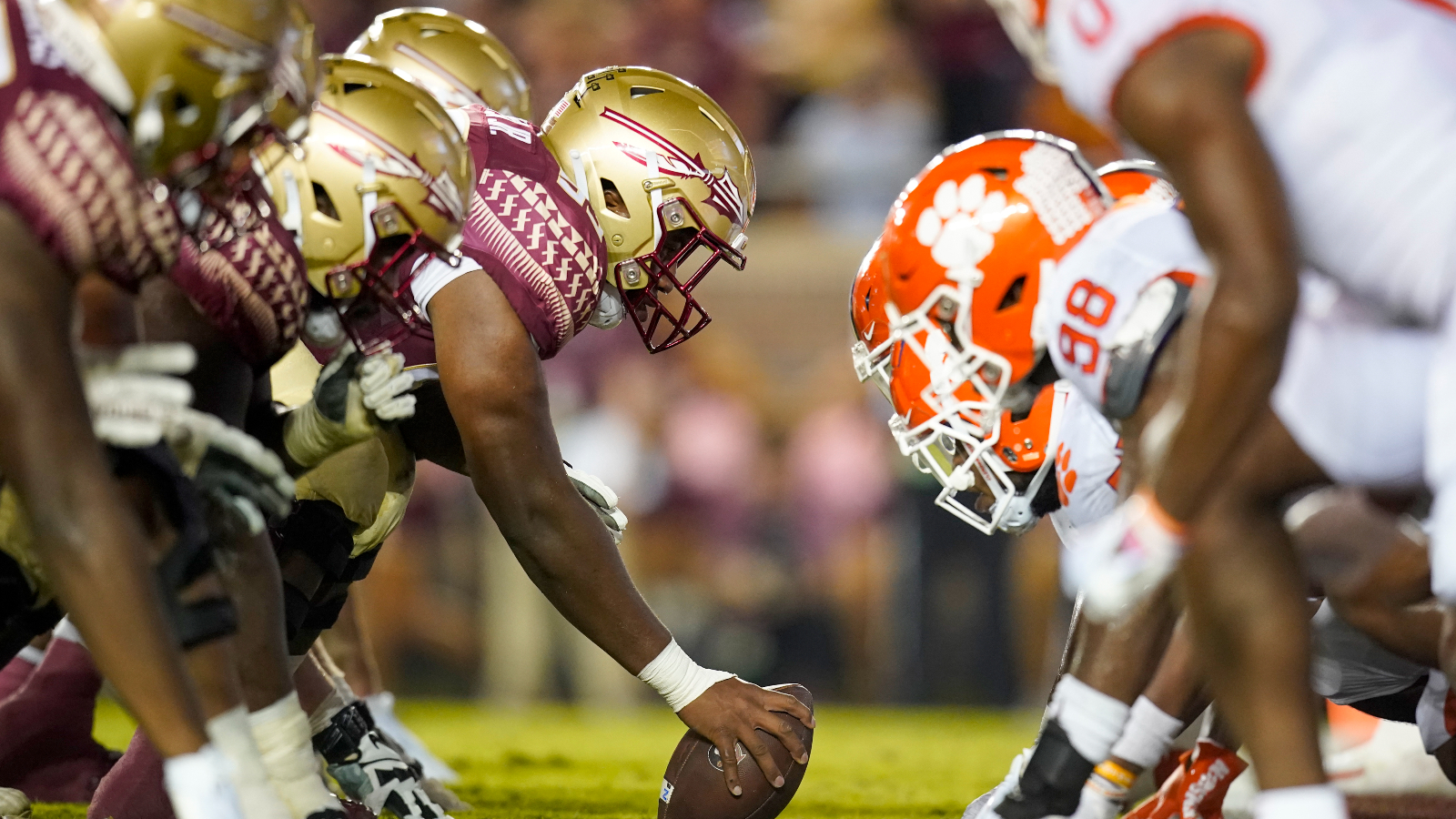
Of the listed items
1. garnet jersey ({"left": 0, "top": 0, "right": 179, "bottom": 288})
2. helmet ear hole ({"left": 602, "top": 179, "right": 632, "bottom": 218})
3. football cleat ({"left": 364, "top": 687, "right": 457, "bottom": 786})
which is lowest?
football cleat ({"left": 364, "top": 687, "right": 457, "bottom": 786})

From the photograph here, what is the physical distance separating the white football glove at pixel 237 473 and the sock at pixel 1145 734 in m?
1.34

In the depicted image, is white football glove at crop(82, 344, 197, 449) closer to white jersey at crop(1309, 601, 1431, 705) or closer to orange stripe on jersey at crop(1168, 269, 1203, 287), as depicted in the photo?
orange stripe on jersey at crop(1168, 269, 1203, 287)

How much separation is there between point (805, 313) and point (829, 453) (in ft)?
3.87

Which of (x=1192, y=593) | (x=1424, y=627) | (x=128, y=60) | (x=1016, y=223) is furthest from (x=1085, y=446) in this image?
(x=128, y=60)

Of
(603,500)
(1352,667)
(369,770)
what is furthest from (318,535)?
(1352,667)

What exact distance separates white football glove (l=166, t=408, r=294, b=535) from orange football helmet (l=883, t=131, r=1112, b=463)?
1188 mm

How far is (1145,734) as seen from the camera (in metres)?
2.63

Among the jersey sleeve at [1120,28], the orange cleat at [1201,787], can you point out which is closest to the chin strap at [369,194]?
the jersey sleeve at [1120,28]

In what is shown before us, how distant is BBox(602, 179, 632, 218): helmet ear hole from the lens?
3273mm

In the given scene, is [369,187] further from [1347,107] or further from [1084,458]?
[1347,107]

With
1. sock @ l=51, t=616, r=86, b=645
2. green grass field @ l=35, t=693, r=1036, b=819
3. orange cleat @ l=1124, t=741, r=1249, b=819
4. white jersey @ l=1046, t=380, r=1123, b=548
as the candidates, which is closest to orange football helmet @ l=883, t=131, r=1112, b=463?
white jersey @ l=1046, t=380, r=1123, b=548

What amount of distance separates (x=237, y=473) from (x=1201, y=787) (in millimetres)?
1669

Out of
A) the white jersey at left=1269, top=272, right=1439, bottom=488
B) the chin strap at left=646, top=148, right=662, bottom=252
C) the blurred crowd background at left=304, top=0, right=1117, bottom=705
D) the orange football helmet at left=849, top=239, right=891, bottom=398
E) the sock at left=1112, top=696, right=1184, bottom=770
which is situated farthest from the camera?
the blurred crowd background at left=304, top=0, right=1117, bottom=705

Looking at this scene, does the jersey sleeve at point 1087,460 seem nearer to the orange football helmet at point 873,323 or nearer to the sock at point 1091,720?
the orange football helmet at point 873,323
